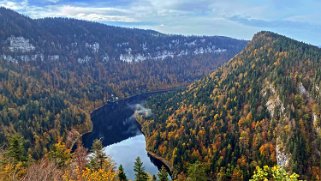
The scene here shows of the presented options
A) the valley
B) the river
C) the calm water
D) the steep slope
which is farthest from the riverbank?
the calm water

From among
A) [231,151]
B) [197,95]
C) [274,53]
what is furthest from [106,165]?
[274,53]

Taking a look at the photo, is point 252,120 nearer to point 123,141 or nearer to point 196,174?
point 196,174

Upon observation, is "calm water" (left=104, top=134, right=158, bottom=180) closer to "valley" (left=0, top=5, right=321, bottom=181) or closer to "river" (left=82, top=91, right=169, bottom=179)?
"river" (left=82, top=91, right=169, bottom=179)

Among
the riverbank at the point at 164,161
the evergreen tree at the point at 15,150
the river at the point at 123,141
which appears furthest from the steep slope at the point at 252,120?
the evergreen tree at the point at 15,150

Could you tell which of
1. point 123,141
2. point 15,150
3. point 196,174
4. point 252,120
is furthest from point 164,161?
point 15,150

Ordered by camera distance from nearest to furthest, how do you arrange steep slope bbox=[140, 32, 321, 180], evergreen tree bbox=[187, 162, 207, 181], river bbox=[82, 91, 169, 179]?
evergreen tree bbox=[187, 162, 207, 181] < steep slope bbox=[140, 32, 321, 180] < river bbox=[82, 91, 169, 179]

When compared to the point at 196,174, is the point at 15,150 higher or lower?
higher
